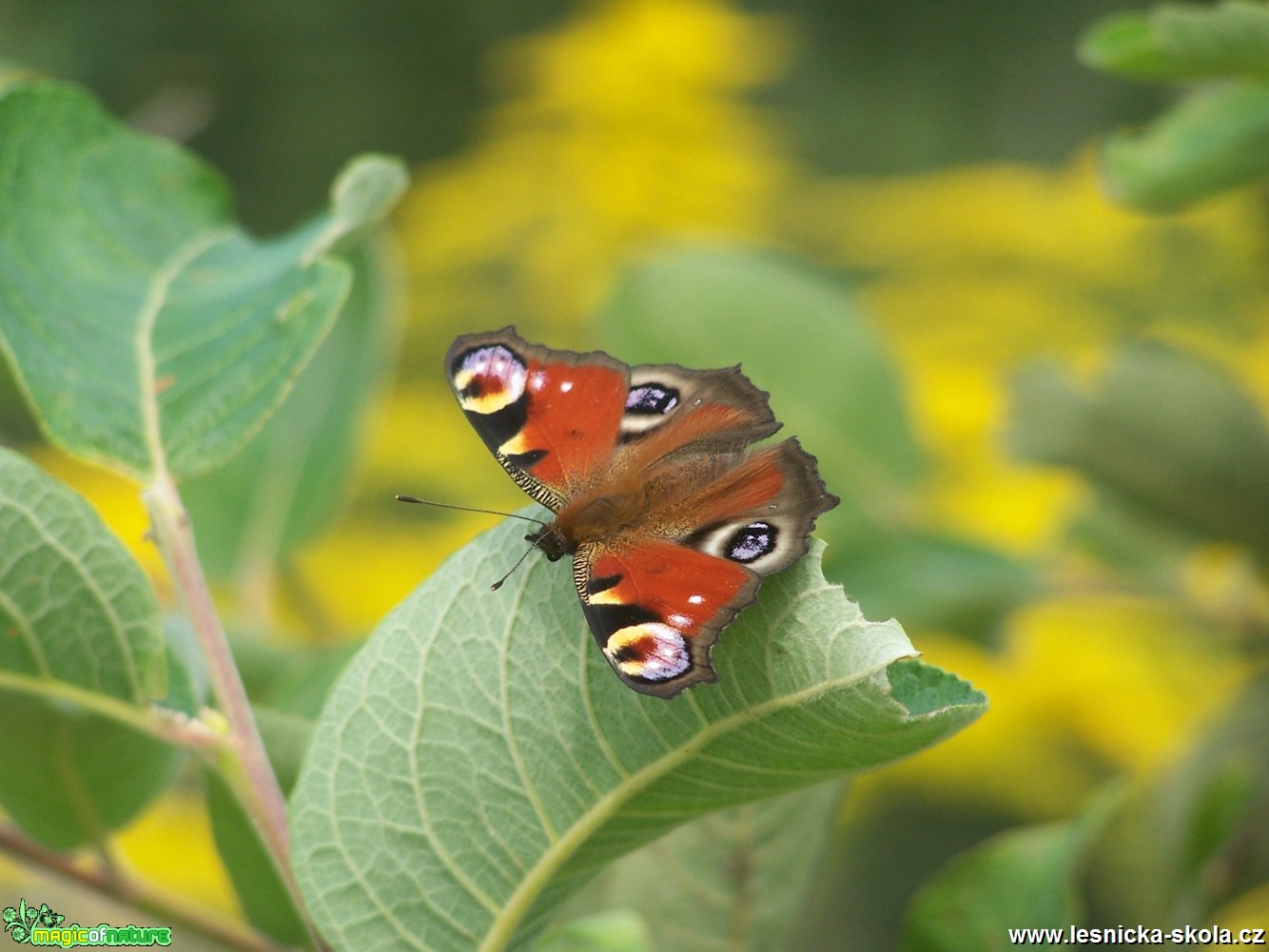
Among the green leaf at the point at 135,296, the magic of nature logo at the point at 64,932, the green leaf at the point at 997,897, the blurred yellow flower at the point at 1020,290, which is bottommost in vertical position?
the blurred yellow flower at the point at 1020,290

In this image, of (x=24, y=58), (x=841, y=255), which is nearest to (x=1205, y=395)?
(x=841, y=255)

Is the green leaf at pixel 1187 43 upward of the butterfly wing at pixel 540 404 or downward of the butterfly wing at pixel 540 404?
upward

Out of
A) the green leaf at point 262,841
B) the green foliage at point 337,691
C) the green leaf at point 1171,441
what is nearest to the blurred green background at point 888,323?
the green leaf at point 1171,441

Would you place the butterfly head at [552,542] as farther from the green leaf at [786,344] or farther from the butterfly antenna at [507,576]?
the green leaf at [786,344]

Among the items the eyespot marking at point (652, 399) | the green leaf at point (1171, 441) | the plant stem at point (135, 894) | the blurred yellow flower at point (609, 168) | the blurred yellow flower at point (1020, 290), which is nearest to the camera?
the plant stem at point (135, 894)

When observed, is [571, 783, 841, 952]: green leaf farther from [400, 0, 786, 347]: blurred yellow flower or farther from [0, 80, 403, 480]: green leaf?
[400, 0, 786, 347]: blurred yellow flower
